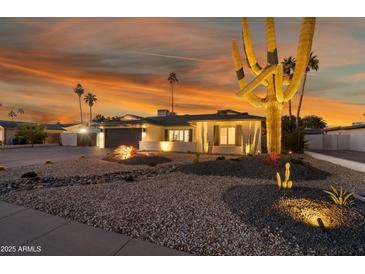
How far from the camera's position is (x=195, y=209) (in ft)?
13.8

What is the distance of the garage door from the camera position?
2082 cm

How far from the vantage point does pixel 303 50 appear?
7.20 m

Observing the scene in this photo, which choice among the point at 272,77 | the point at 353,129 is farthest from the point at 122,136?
the point at 353,129

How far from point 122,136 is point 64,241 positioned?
63.3 feet

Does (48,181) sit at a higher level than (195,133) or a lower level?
lower

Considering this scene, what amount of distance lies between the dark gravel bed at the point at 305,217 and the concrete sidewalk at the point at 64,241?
5.68 feet

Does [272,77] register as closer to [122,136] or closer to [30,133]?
[122,136]

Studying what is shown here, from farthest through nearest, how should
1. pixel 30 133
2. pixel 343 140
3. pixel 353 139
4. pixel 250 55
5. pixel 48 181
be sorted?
pixel 30 133
pixel 343 140
pixel 353 139
pixel 250 55
pixel 48 181

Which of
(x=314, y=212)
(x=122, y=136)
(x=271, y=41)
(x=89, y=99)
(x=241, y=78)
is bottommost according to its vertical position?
(x=314, y=212)

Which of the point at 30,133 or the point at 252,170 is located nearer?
the point at 252,170

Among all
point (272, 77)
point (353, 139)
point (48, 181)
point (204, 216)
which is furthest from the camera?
point (353, 139)

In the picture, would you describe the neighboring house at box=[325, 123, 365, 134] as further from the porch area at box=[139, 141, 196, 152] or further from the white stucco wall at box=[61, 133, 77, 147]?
the white stucco wall at box=[61, 133, 77, 147]

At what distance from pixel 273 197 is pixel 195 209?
1.76 m

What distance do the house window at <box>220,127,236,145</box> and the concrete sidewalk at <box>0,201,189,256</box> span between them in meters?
14.5
